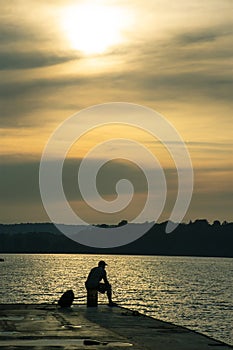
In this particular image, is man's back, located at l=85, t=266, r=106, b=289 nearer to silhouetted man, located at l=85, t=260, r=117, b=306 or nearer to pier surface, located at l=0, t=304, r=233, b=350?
silhouetted man, located at l=85, t=260, r=117, b=306

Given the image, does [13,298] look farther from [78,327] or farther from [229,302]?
[78,327]

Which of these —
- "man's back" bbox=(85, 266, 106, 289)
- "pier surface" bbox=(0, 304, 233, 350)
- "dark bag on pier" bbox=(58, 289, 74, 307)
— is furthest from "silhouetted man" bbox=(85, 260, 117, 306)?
"pier surface" bbox=(0, 304, 233, 350)

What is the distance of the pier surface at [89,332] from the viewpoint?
67.2 feet

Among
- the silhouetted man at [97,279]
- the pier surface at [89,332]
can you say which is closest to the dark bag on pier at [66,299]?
the pier surface at [89,332]

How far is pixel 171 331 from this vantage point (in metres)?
24.2

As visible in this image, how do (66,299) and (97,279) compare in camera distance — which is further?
(97,279)

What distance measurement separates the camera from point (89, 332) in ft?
76.3

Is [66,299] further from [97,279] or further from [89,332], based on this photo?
[89,332]

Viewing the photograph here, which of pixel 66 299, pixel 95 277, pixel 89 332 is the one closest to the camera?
pixel 89 332

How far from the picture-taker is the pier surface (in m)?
20.5

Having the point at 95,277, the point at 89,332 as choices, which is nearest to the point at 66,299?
the point at 95,277

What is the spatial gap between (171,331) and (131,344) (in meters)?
3.79

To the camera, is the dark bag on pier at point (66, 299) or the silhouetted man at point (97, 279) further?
the silhouetted man at point (97, 279)

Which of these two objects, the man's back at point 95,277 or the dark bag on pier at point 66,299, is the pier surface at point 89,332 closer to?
the dark bag on pier at point 66,299
